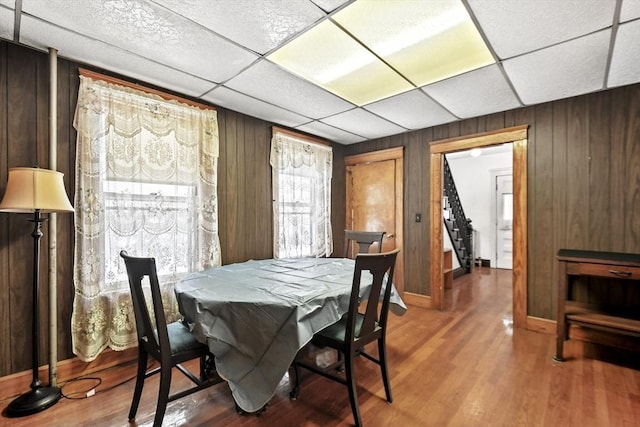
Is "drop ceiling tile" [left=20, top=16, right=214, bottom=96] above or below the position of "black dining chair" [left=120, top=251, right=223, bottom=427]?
above

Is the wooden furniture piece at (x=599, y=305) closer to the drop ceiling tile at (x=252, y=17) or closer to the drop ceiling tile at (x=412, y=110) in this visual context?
the drop ceiling tile at (x=412, y=110)

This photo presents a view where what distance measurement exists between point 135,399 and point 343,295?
139 centimetres

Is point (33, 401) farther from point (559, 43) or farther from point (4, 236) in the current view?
point (559, 43)

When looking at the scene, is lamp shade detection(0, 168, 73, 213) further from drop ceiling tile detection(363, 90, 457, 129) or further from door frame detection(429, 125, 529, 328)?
door frame detection(429, 125, 529, 328)

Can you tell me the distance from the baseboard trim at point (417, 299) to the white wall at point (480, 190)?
12.7ft

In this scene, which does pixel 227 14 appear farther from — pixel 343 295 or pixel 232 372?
pixel 232 372

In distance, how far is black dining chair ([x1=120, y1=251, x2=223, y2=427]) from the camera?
147 cm

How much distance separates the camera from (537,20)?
173 cm

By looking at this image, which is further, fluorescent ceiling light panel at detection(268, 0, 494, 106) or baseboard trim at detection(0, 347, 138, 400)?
baseboard trim at detection(0, 347, 138, 400)

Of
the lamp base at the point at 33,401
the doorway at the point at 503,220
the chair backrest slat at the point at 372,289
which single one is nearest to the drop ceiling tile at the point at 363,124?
the chair backrest slat at the point at 372,289

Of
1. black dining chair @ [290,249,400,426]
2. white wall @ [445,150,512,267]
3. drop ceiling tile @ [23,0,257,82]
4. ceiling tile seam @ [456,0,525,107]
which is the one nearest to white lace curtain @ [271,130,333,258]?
drop ceiling tile @ [23,0,257,82]

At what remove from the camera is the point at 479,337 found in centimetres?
288

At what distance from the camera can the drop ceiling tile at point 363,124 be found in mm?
3377

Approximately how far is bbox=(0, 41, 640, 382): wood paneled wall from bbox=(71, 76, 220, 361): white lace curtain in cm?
13
